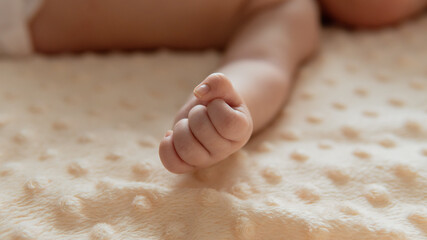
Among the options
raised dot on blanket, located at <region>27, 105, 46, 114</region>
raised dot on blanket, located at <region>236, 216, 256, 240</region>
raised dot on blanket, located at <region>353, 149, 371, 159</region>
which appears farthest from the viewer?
raised dot on blanket, located at <region>27, 105, 46, 114</region>

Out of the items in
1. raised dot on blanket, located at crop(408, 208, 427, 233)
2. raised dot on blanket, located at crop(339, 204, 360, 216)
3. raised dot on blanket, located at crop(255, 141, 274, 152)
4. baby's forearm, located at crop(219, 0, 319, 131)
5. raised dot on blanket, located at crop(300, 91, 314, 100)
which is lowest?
raised dot on blanket, located at crop(300, 91, 314, 100)

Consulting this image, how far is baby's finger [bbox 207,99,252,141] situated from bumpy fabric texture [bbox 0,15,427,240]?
0.22 feet

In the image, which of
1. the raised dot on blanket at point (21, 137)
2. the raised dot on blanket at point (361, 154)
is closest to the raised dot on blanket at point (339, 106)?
the raised dot on blanket at point (361, 154)

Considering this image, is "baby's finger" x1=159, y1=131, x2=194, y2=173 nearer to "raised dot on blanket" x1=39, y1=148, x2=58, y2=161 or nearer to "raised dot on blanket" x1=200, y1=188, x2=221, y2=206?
"raised dot on blanket" x1=200, y1=188, x2=221, y2=206

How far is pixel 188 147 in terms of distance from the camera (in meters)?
0.43

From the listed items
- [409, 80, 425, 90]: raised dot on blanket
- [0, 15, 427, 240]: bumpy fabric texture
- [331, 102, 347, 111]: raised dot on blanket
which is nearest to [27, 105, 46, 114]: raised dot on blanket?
[0, 15, 427, 240]: bumpy fabric texture

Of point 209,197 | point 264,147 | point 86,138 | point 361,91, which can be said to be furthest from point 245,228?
point 361,91

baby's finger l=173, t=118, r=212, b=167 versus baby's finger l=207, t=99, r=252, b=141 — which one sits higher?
baby's finger l=207, t=99, r=252, b=141

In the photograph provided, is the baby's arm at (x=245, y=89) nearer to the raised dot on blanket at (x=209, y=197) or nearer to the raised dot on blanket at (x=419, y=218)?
the raised dot on blanket at (x=209, y=197)

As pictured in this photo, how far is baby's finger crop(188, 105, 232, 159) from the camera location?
427mm

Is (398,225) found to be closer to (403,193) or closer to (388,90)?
(403,193)

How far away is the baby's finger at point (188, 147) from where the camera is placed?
0.43 m

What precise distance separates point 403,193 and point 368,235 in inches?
3.4

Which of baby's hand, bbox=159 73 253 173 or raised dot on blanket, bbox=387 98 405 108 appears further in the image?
raised dot on blanket, bbox=387 98 405 108
